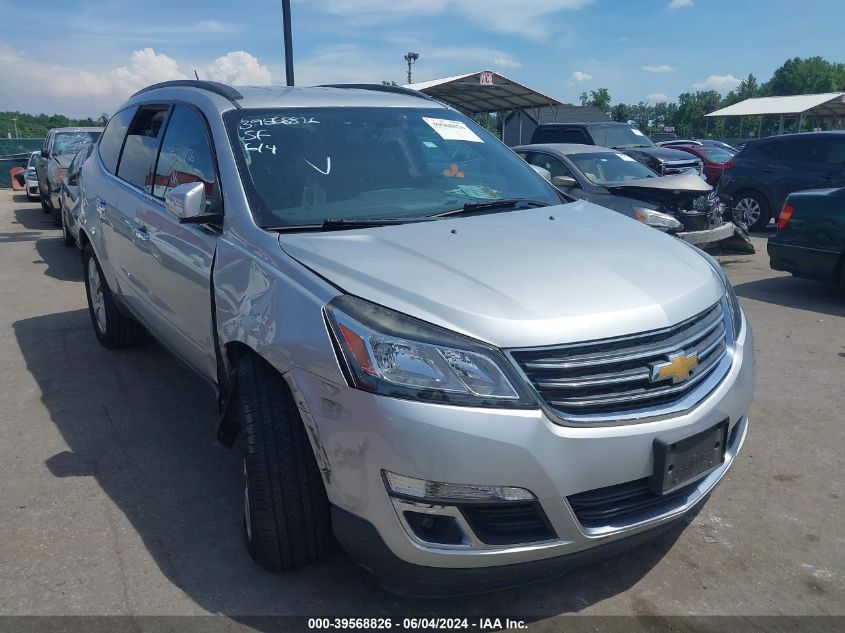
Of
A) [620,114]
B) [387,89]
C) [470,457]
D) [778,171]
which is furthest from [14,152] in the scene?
[620,114]

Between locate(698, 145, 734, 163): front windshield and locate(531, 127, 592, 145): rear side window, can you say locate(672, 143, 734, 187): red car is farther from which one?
locate(531, 127, 592, 145): rear side window

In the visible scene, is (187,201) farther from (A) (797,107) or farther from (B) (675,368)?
(A) (797,107)

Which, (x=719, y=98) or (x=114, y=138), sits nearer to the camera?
(x=114, y=138)

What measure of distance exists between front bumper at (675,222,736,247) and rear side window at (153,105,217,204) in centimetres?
606

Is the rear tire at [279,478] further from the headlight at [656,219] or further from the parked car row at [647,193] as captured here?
Answer: the headlight at [656,219]

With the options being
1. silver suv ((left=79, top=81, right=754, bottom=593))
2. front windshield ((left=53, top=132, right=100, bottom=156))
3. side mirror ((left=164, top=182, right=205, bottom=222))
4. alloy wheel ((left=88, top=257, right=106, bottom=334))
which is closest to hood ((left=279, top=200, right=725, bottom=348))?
silver suv ((left=79, top=81, right=754, bottom=593))

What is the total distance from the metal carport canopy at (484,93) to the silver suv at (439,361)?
1679 centimetres

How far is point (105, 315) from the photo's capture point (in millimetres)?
5340

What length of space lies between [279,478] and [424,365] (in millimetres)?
717

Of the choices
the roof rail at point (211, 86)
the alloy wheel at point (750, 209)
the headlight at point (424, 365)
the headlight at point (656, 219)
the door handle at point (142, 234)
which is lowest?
the alloy wheel at point (750, 209)

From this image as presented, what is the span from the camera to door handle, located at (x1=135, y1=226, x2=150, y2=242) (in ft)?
12.9

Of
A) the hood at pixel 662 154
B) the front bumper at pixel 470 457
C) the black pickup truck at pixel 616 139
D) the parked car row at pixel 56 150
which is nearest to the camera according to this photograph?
the front bumper at pixel 470 457

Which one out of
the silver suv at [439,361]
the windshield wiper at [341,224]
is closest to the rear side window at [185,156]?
the silver suv at [439,361]

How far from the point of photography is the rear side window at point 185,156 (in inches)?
132
